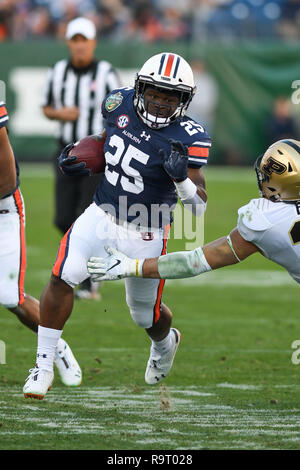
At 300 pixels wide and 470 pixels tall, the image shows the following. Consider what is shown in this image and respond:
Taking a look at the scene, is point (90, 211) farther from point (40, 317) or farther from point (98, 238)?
point (40, 317)

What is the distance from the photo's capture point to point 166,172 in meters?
4.05

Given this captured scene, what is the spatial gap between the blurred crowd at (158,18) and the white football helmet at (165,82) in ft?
36.4

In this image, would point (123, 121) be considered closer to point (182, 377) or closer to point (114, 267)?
point (114, 267)

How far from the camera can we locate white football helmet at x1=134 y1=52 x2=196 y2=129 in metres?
3.97

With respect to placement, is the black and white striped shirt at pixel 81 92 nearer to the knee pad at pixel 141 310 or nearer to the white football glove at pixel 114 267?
the knee pad at pixel 141 310

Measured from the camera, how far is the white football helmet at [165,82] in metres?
3.97

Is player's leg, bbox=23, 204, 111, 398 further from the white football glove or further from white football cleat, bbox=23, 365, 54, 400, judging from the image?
the white football glove

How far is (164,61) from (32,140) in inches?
434

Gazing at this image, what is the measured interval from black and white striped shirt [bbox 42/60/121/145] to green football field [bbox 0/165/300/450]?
118 cm

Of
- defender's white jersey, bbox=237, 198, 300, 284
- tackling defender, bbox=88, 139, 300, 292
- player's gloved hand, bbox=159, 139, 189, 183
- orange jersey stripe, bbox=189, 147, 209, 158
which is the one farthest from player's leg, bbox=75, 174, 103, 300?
defender's white jersey, bbox=237, 198, 300, 284

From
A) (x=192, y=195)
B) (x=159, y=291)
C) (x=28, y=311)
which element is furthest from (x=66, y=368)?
(x=192, y=195)

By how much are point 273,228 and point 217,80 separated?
38.8 ft
